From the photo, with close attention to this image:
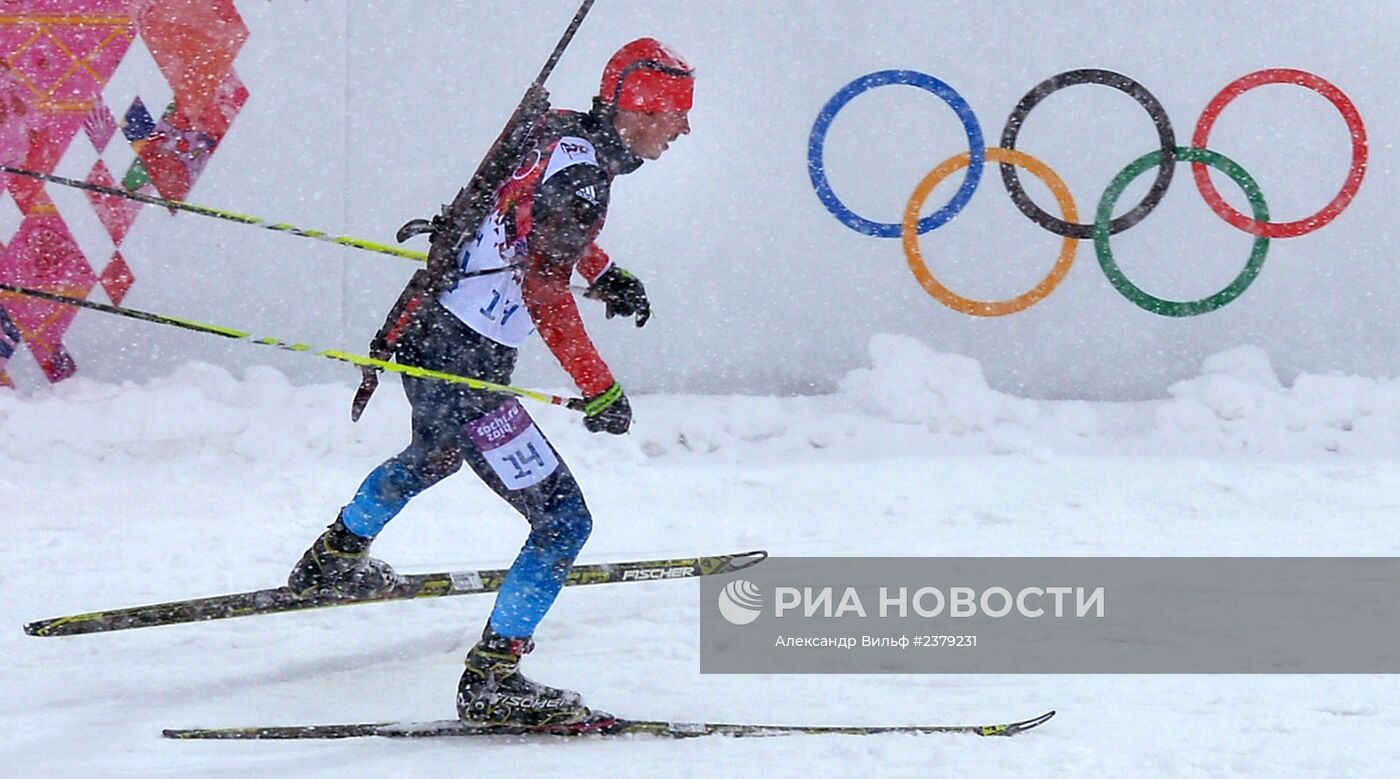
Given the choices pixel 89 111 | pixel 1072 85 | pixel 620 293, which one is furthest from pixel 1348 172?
Answer: pixel 89 111

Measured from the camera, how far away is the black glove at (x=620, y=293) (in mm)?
4441

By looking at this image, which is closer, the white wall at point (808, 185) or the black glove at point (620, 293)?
the black glove at point (620, 293)

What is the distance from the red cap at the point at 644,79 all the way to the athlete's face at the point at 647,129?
0.06 ft

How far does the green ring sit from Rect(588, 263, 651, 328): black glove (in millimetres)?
3996

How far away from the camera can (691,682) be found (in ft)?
14.8

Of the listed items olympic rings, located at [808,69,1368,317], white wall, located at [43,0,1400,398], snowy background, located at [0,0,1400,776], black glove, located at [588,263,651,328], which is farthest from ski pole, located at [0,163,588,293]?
olympic rings, located at [808,69,1368,317]

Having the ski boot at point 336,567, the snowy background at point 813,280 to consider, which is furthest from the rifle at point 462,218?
the snowy background at point 813,280

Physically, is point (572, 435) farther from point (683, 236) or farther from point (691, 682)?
point (691, 682)

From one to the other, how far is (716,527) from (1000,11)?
3184 millimetres

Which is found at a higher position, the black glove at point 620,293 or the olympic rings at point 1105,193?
the olympic rings at point 1105,193

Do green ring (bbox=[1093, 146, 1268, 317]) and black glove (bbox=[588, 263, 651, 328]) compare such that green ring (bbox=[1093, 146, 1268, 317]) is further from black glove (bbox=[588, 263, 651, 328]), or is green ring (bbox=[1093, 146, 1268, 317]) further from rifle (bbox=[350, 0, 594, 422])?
rifle (bbox=[350, 0, 594, 422])

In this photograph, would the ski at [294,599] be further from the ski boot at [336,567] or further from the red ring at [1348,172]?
the red ring at [1348,172]

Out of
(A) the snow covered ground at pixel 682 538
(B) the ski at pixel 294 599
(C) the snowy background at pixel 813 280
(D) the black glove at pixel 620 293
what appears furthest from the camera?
(C) the snowy background at pixel 813 280

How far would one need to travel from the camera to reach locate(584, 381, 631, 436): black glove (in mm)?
3963
